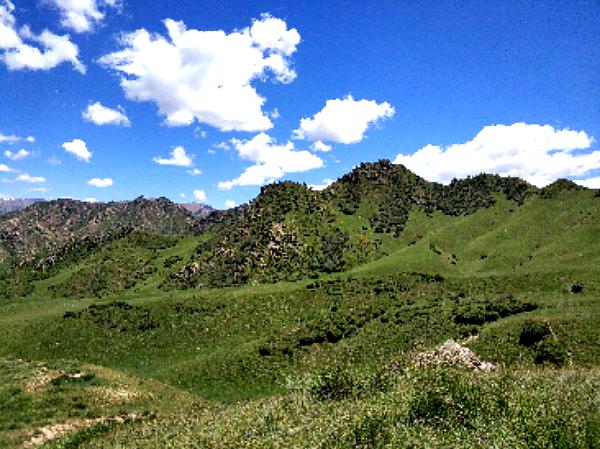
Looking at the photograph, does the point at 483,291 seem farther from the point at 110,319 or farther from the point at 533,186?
the point at 533,186

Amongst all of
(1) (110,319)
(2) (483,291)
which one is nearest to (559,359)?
(2) (483,291)

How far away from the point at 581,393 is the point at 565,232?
134585 millimetres

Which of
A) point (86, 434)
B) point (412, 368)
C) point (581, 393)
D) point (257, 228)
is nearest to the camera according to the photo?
point (581, 393)

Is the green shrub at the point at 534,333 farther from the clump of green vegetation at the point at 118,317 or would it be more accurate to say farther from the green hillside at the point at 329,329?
the clump of green vegetation at the point at 118,317

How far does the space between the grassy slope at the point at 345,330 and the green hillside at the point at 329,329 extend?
272 mm

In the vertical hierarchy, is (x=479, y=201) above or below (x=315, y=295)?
above

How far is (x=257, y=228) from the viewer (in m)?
158

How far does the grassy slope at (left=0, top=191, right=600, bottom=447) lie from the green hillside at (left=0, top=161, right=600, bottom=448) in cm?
27

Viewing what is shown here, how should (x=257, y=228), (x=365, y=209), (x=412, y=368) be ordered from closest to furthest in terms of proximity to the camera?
(x=412, y=368)
(x=257, y=228)
(x=365, y=209)

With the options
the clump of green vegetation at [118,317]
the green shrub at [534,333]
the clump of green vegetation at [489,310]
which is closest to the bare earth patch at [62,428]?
the green shrub at [534,333]

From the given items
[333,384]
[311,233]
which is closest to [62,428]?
[333,384]

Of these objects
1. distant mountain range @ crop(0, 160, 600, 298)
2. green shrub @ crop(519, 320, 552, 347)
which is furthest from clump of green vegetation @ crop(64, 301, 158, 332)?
green shrub @ crop(519, 320, 552, 347)

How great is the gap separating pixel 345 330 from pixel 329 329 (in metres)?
2.94

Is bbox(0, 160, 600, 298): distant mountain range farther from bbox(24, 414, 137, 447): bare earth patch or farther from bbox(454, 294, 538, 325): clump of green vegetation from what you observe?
bbox(24, 414, 137, 447): bare earth patch
